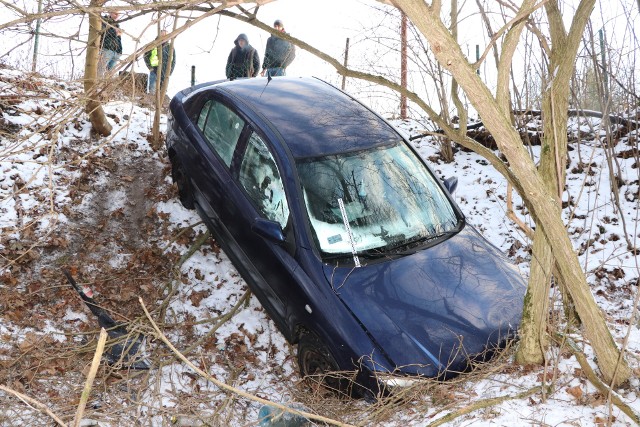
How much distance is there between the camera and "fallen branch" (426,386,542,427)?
4137 mm

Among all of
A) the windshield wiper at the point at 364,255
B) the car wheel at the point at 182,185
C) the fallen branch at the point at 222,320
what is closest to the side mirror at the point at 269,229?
the windshield wiper at the point at 364,255

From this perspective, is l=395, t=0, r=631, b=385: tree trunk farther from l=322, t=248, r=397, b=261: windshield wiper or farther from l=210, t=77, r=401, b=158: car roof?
l=210, t=77, r=401, b=158: car roof

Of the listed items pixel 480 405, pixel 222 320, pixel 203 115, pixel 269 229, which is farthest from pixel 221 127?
pixel 480 405

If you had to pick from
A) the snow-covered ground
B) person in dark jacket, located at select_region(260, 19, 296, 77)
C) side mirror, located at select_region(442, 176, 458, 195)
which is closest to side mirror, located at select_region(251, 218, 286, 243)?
the snow-covered ground

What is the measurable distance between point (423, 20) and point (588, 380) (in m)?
2.53

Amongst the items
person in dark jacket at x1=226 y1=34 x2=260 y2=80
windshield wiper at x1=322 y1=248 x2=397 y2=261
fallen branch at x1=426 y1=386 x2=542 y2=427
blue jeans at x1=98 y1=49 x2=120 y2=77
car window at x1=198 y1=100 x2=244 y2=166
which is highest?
person in dark jacket at x1=226 y1=34 x2=260 y2=80

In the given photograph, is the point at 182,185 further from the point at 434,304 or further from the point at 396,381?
the point at 396,381

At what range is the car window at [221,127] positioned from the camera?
243 inches

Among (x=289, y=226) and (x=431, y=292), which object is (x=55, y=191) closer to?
(x=289, y=226)

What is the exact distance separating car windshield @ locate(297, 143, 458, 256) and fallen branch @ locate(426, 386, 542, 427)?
4.64 ft

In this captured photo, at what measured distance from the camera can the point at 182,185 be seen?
7.40 m

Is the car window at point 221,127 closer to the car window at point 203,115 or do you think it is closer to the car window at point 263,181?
the car window at point 203,115

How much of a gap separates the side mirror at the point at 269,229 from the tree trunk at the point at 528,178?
180 centimetres

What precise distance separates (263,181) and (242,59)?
262 inches
